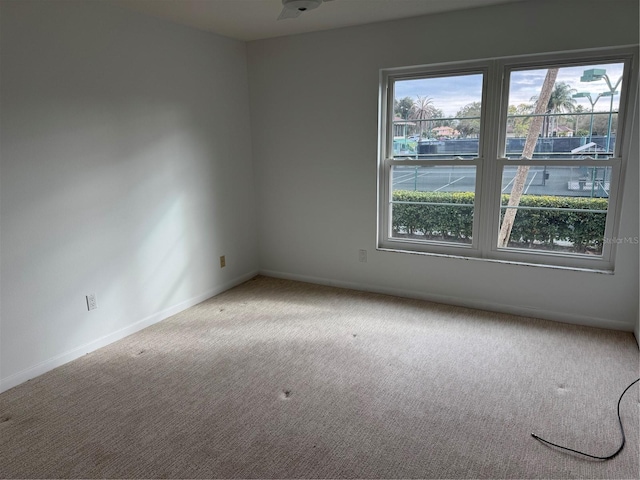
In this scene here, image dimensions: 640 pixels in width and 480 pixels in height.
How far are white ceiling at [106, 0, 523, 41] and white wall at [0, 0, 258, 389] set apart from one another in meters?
0.17

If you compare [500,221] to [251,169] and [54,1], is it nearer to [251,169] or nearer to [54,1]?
[251,169]

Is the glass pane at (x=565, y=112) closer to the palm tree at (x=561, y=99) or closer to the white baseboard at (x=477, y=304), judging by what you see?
the palm tree at (x=561, y=99)

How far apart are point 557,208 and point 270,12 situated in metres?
2.62

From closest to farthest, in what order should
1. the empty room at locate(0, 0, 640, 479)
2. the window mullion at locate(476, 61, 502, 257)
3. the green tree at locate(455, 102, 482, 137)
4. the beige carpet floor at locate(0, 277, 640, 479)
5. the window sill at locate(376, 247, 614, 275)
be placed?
the beige carpet floor at locate(0, 277, 640, 479), the empty room at locate(0, 0, 640, 479), the window sill at locate(376, 247, 614, 275), the window mullion at locate(476, 61, 502, 257), the green tree at locate(455, 102, 482, 137)

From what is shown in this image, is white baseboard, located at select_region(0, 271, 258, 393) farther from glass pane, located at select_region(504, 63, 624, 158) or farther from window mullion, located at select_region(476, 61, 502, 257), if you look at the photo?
glass pane, located at select_region(504, 63, 624, 158)

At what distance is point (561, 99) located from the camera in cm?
317

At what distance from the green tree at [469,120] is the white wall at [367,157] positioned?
1.25 ft

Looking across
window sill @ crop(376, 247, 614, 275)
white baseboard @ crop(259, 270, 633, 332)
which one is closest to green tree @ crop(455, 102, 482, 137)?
window sill @ crop(376, 247, 614, 275)

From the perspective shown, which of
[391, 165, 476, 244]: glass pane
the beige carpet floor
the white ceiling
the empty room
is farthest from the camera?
[391, 165, 476, 244]: glass pane

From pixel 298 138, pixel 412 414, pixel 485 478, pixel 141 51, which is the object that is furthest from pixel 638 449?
pixel 141 51

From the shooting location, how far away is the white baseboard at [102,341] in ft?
8.57

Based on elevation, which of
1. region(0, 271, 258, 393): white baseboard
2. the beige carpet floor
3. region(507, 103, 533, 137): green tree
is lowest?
the beige carpet floor

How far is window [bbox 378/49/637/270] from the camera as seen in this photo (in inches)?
122

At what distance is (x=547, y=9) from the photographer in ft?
9.89
